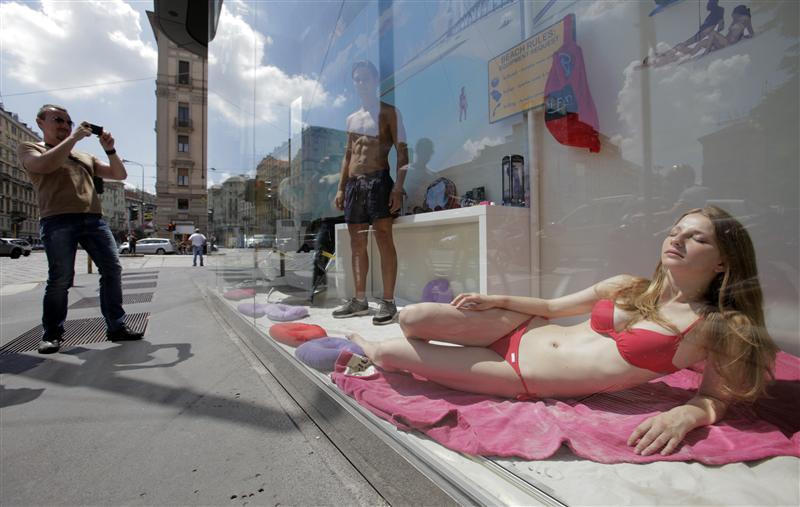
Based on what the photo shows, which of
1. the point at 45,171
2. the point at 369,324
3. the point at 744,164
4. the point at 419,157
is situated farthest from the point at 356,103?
the point at 744,164

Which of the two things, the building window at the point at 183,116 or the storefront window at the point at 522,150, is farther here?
the building window at the point at 183,116

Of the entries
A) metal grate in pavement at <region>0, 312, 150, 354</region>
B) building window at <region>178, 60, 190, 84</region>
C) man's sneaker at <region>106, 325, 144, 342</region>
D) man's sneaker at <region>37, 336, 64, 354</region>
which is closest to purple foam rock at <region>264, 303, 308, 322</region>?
man's sneaker at <region>106, 325, 144, 342</region>

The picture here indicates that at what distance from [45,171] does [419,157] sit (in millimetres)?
2380

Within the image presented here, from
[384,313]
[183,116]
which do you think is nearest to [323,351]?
[384,313]

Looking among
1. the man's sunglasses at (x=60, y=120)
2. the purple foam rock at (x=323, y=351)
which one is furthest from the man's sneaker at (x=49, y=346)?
the purple foam rock at (x=323, y=351)

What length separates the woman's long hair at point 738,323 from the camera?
2.94ft

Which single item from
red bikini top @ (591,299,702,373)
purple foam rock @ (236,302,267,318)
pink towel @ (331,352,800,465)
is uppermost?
red bikini top @ (591,299,702,373)

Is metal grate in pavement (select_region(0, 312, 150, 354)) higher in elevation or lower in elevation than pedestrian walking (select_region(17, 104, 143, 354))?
lower

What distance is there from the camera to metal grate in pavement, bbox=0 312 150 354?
265cm

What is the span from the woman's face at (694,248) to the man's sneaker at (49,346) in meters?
3.41

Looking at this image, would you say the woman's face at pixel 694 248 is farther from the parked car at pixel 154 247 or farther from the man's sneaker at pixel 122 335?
the parked car at pixel 154 247

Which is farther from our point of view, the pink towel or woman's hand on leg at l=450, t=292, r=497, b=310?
woman's hand on leg at l=450, t=292, r=497, b=310

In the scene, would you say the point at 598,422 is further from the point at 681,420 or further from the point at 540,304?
the point at 540,304

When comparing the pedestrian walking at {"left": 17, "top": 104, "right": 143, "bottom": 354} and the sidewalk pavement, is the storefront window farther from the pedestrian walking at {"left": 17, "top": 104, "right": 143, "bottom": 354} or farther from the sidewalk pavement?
the pedestrian walking at {"left": 17, "top": 104, "right": 143, "bottom": 354}
